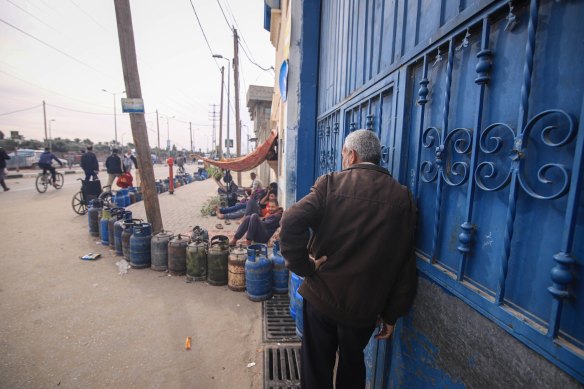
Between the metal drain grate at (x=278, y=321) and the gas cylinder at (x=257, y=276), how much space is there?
16 centimetres

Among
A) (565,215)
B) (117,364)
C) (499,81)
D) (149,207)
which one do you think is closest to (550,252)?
(565,215)

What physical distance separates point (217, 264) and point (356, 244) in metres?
3.58

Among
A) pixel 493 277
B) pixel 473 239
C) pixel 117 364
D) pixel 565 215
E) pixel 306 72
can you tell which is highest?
pixel 306 72

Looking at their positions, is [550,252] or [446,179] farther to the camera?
[446,179]

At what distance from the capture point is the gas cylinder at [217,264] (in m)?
4.73

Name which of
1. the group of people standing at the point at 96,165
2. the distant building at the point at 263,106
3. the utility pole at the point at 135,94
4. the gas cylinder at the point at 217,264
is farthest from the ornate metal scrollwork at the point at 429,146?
the distant building at the point at 263,106

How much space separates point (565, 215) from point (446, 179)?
0.58m

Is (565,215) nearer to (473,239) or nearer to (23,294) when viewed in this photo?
(473,239)

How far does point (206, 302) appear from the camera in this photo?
4297 millimetres

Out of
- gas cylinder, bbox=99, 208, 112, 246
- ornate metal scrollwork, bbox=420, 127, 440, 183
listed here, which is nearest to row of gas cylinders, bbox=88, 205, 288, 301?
gas cylinder, bbox=99, 208, 112, 246

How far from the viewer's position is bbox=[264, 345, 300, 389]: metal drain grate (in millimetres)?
2758

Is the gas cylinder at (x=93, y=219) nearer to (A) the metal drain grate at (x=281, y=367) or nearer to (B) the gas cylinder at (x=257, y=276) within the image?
(B) the gas cylinder at (x=257, y=276)

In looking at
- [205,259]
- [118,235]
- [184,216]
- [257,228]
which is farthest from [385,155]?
[184,216]

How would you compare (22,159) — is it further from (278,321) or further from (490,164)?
(490,164)
